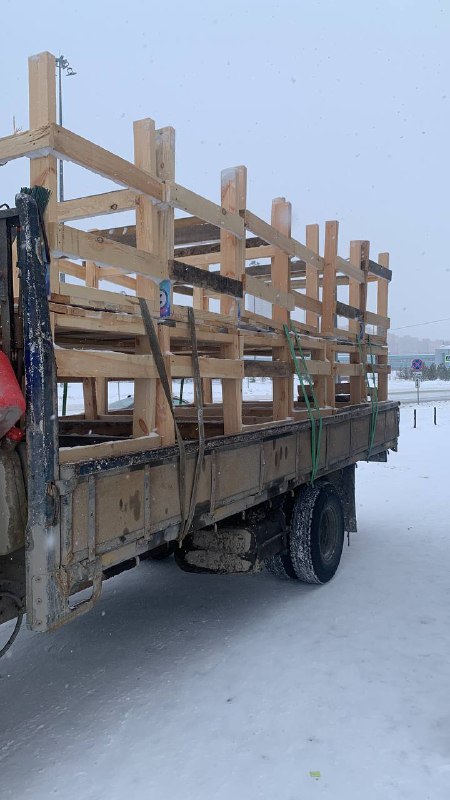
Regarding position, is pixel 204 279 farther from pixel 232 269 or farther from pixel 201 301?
pixel 201 301

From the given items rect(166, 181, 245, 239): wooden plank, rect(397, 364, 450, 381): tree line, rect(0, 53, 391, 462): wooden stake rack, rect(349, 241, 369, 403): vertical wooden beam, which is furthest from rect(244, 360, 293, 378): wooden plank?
rect(397, 364, 450, 381): tree line

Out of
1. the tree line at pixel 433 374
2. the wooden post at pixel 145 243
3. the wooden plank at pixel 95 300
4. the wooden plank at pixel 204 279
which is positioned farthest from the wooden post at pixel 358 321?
the tree line at pixel 433 374

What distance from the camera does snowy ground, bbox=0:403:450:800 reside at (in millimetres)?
2750

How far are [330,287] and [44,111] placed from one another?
3424mm

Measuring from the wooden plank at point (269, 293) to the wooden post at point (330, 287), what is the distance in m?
0.83

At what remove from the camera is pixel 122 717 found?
3.26m

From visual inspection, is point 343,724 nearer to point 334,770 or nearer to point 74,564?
point 334,770

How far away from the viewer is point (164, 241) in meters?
3.30

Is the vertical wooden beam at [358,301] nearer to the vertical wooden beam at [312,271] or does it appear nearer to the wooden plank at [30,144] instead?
the vertical wooden beam at [312,271]

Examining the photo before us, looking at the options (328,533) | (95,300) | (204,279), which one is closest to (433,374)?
(328,533)

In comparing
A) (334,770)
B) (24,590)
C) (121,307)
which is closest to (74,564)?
(24,590)

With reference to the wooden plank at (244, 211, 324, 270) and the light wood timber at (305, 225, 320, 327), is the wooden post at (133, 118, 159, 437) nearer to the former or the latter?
the wooden plank at (244, 211, 324, 270)

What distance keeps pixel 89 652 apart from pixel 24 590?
170 cm

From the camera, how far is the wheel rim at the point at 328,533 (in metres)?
5.26
